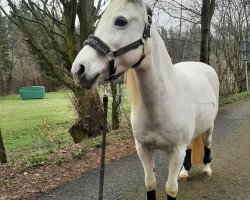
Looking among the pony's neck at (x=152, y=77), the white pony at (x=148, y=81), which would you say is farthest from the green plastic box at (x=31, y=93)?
the pony's neck at (x=152, y=77)

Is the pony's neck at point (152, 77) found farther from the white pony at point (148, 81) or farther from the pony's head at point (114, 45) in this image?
the pony's head at point (114, 45)

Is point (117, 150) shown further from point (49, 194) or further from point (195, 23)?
point (195, 23)

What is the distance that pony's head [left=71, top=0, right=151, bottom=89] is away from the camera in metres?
2.20

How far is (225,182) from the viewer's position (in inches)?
179

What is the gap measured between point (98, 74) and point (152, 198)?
1735 millimetres

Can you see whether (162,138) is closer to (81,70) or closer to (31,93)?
(81,70)

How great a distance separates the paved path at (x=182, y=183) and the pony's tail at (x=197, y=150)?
275 millimetres

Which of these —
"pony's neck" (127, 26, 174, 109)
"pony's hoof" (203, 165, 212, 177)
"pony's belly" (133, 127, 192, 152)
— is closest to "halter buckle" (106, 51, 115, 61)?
"pony's neck" (127, 26, 174, 109)

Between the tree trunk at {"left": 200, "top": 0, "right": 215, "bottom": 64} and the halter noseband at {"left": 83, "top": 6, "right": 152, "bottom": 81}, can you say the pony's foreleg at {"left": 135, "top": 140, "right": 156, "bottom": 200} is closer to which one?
the halter noseband at {"left": 83, "top": 6, "right": 152, "bottom": 81}

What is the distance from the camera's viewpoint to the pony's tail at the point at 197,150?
4.58 metres

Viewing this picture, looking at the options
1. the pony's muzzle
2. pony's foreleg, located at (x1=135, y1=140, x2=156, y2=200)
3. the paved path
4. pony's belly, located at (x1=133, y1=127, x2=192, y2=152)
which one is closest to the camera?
the pony's muzzle

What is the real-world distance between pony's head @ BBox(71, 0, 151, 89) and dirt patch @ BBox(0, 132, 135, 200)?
267cm

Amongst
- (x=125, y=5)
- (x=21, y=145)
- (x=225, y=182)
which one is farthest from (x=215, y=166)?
(x=21, y=145)

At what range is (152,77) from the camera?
2830 mm
